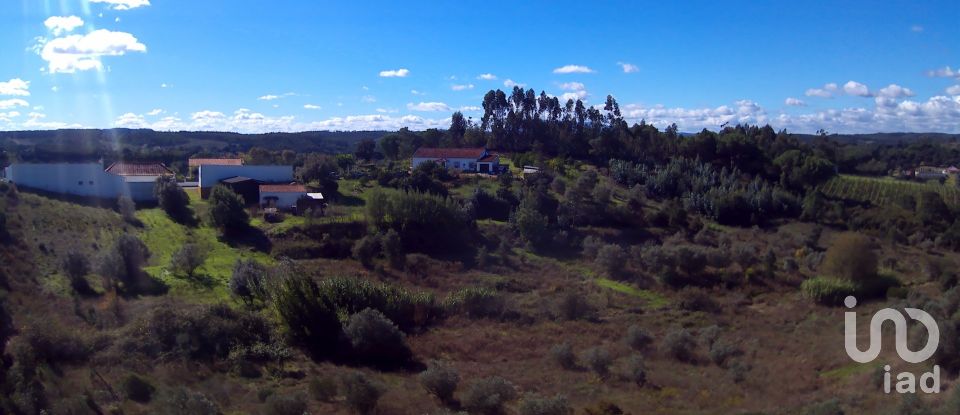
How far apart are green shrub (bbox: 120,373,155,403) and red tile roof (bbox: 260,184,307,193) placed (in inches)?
906

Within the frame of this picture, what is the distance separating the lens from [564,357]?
49.9 ft

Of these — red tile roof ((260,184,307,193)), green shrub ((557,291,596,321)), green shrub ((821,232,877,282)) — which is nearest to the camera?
green shrub ((557,291,596,321))

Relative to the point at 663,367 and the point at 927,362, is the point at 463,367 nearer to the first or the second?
the point at 663,367

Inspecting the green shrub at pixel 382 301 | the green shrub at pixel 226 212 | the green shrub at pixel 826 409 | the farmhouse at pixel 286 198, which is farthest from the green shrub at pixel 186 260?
the green shrub at pixel 826 409

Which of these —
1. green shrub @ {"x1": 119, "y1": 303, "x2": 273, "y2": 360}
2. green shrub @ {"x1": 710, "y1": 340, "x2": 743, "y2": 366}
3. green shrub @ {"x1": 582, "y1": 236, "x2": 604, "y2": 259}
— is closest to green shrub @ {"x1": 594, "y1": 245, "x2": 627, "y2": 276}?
green shrub @ {"x1": 582, "y1": 236, "x2": 604, "y2": 259}

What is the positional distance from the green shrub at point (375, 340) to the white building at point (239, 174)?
73.2ft

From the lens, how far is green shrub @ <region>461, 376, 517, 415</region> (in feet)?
37.1

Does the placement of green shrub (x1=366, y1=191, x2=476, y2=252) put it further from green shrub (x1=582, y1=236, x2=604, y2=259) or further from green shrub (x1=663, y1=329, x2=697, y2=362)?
green shrub (x1=663, y1=329, x2=697, y2=362)

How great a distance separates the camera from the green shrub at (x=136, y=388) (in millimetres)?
10914

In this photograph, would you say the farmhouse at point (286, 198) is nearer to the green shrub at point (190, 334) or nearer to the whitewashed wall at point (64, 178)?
the whitewashed wall at point (64, 178)

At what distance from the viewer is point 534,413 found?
1063 cm

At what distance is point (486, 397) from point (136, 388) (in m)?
5.84

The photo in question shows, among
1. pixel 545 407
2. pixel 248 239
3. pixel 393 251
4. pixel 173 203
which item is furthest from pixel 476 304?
pixel 173 203

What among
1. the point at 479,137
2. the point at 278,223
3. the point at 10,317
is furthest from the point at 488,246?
the point at 479,137
